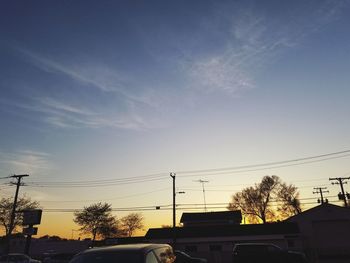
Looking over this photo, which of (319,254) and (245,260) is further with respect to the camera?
(319,254)

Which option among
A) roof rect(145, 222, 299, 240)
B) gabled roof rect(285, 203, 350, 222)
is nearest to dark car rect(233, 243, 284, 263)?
roof rect(145, 222, 299, 240)

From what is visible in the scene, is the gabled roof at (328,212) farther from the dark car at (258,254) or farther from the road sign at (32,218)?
the road sign at (32,218)

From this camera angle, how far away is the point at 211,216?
66625 mm

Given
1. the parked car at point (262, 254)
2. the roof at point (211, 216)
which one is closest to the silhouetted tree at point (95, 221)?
the roof at point (211, 216)

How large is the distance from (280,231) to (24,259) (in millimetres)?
29505

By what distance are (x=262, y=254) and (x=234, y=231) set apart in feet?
70.3

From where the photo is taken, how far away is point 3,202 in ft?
221

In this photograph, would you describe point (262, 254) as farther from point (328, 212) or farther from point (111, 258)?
point (111, 258)

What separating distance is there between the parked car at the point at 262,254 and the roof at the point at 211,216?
133 feet

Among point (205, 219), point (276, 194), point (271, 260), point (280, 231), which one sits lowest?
point (271, 260)

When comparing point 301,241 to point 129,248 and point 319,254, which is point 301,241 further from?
point 129,248

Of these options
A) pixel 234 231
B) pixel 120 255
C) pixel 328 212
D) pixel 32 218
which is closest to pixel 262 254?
pixel 328 212

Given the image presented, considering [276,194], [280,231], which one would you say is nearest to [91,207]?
[276,194]

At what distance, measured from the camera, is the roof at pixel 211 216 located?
65.6 m
